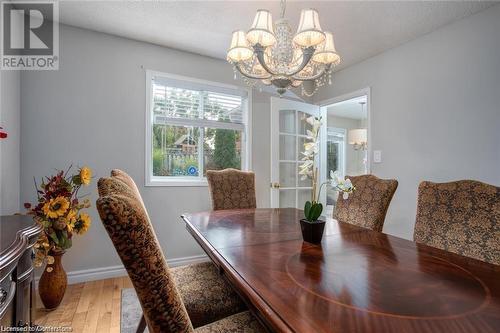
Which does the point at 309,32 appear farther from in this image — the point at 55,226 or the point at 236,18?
the point at 55,226

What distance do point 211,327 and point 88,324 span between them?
4.55ft

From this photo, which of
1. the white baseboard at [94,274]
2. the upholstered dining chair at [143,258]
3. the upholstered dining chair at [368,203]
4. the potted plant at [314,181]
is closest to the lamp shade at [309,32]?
the potted plant at [314,181]

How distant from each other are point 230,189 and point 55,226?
143 centimetres

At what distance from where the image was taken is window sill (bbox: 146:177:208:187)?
2.72m

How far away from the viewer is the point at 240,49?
5.57ft

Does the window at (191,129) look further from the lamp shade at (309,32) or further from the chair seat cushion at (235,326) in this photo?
the chair seat cushion at (235,326)

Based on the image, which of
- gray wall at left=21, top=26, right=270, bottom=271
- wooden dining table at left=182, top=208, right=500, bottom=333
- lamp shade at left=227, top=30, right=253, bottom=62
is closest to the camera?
wooden dining table at left=182, top=208, right=500, bottom=333

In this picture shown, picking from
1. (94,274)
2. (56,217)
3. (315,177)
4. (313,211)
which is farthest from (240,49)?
(94,274)

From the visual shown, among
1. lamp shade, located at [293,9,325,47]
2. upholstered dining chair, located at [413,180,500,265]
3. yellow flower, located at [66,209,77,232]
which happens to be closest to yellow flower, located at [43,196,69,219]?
yellow flower, located at [66,209,77,232]

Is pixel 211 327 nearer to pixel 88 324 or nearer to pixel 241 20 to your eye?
pixel 88 324

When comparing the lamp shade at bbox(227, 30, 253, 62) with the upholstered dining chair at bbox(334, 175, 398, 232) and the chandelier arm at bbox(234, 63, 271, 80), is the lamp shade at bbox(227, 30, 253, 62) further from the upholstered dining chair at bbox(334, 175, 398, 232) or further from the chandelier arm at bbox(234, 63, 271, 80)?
the upholstered dining chair at bbox(334, 175, 398, 232)

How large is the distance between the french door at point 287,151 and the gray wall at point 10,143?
2.50 meters

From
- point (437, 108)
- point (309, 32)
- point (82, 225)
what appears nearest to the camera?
point (309, 32)

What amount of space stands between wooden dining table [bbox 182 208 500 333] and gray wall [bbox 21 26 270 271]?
154 cm
